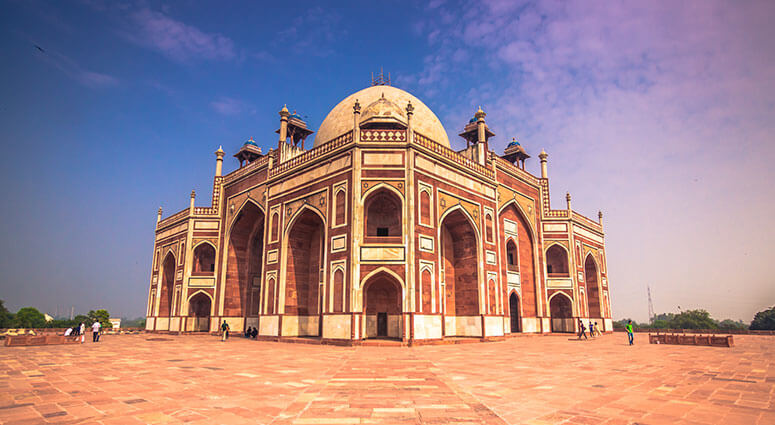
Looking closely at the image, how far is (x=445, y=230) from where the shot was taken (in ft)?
78.8

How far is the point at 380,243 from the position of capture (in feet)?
63.2

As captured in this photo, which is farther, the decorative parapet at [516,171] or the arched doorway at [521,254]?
the decorative parapet at [516,171]

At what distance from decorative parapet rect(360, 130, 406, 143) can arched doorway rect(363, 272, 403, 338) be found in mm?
7000

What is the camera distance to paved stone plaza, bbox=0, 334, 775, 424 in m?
5.29

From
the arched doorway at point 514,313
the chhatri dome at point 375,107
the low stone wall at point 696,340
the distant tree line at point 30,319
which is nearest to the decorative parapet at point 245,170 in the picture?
the chhatri dome at point 375,107

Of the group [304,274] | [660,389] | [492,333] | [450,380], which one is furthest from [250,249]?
[660,389]

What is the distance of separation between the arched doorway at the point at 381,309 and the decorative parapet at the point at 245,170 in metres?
13.4

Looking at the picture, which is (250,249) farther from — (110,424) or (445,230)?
(110,424)

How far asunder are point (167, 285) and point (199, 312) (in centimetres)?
612

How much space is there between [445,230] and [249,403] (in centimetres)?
1880

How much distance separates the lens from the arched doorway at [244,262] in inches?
1198

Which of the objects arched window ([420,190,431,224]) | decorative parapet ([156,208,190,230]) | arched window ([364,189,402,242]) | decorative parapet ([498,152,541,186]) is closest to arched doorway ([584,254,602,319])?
decorative parapet ([498,152,541,186])

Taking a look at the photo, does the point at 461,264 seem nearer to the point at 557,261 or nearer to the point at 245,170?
the point at 557,261

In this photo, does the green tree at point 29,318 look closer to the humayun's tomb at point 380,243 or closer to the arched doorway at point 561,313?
the humayun's tomb at point 380,243
